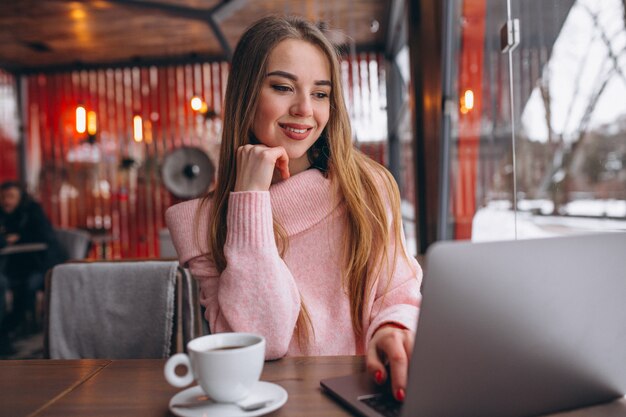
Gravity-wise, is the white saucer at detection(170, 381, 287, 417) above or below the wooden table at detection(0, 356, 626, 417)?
above

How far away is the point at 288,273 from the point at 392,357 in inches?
16.1

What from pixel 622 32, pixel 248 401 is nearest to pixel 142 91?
pixel 622 32

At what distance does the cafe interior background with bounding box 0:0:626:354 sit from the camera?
6.00 feet

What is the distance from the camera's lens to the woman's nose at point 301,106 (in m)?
1.17

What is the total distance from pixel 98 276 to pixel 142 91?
672 centimetres

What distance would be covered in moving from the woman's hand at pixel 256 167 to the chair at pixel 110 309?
0.57 metres

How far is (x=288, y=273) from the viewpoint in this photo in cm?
110

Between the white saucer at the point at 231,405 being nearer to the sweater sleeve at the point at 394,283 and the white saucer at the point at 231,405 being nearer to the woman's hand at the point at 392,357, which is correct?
the woman's hand at the point at 392,357

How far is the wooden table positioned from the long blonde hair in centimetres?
29

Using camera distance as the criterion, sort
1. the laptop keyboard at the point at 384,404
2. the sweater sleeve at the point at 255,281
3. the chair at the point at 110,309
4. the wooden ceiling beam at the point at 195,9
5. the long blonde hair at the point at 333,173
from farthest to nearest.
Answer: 1. the wooden ceiling beam at the point at 195,9
2. the chair at the point at 110,309
3. the long blonde hair at the point at 333,173
4. the sweater sleeve at the point at 255,281
5. the laptop keyboard at the point at 384,404

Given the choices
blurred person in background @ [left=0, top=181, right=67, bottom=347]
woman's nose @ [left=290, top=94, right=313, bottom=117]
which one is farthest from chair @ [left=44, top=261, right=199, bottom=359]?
blurred person in background @ [left=0, top=181, right=67, bottom=347]

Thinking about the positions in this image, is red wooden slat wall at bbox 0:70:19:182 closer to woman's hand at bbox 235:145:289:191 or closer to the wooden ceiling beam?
the wooden ceiling beam

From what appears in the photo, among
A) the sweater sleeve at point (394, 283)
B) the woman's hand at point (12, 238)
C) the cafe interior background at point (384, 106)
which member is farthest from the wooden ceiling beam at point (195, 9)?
the sweater sleeve at point (394, 283)

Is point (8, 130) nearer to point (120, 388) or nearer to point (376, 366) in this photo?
point (120, 388)
